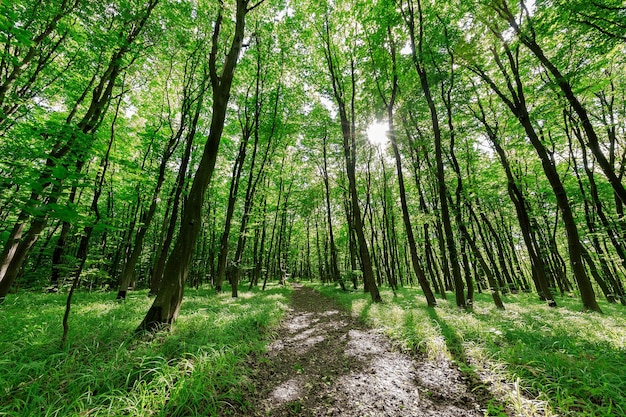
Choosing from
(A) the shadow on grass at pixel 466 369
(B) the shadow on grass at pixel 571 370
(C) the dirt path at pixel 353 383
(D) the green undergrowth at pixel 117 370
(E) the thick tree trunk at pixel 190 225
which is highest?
(E) the thick tree trunk at pixel 190 225

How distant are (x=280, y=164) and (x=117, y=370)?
17.9 m

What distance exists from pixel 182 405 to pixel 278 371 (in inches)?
80.6

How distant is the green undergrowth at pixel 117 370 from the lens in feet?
8.09

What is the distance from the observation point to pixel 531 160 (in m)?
15.1

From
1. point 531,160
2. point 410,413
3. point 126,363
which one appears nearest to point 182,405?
point 126,363

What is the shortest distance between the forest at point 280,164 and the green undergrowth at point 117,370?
0.11ft

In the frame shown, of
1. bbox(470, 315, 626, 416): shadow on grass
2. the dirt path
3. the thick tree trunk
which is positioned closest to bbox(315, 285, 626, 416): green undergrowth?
bbox(470, 315, 626, 416): shadow on grass

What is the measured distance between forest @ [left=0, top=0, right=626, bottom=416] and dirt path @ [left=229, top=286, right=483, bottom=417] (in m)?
0.11

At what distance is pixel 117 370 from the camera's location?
3.01 meters

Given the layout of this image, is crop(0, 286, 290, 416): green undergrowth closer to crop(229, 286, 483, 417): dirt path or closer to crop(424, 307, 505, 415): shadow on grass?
crop(229, 286, 483, 417): dirt path

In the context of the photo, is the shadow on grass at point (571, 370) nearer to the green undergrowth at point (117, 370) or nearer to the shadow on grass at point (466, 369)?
the shadow on grass at point (466, 369)

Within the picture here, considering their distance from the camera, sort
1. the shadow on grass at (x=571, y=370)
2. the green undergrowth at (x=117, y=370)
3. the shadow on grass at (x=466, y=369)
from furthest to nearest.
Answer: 1. the shadow on grass at (x=466, y=369)
2. the shadow on grass at (x=571, y=370)
3. the green undergrowth at (x=117, y=370)

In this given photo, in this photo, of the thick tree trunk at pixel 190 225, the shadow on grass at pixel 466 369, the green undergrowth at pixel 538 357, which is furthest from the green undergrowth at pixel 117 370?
the green undergrowth at pixel 538 357

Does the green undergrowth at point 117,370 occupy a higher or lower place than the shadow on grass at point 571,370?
higher
